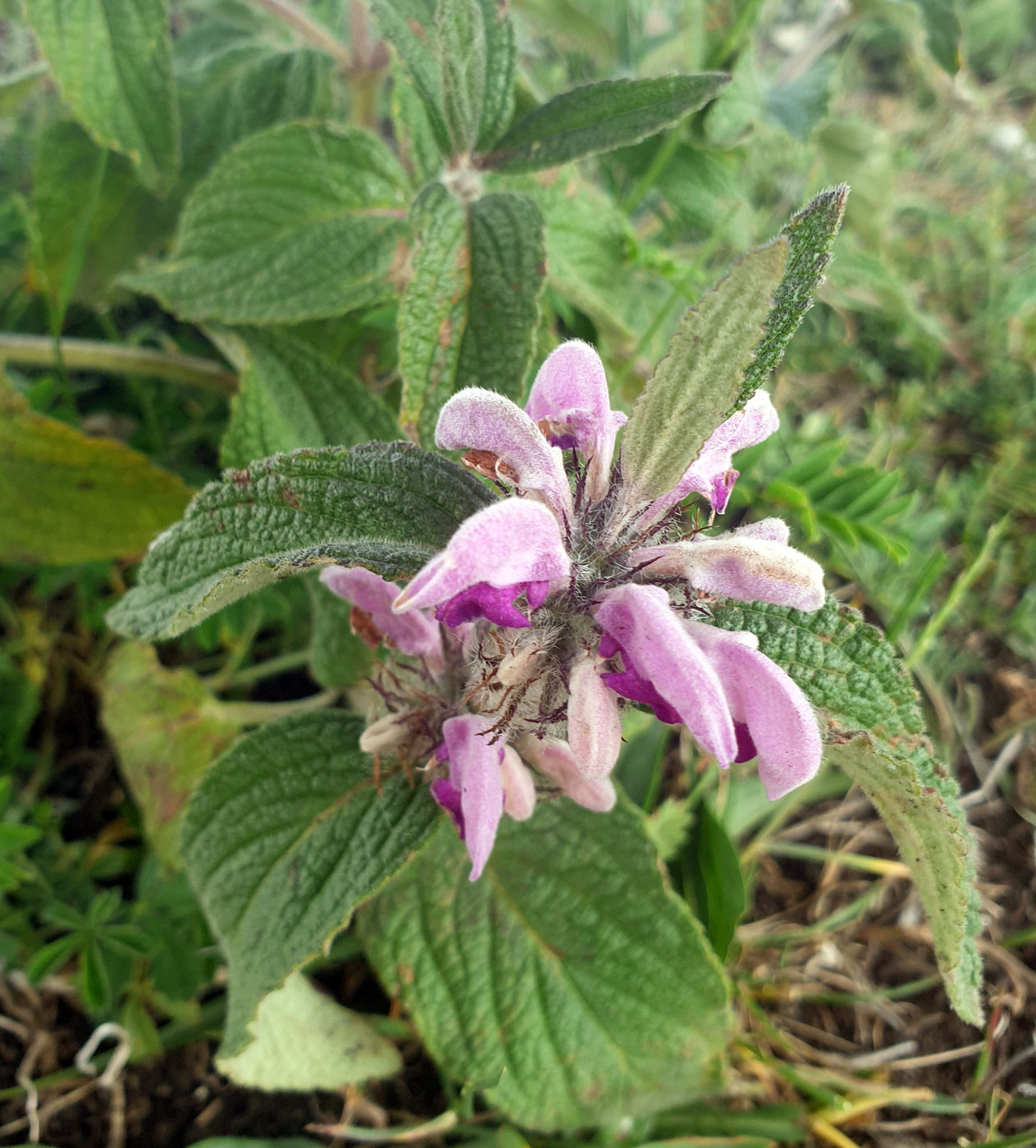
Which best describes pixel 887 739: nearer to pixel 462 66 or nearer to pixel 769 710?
pixel 769 710

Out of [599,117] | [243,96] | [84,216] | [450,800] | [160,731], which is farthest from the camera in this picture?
[243,96]

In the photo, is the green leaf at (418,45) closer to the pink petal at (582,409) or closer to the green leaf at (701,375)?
the pink petal at (582,409)

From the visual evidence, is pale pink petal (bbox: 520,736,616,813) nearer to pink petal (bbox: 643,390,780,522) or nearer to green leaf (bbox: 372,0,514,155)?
pink petal (bbox: 643,390,780,522)

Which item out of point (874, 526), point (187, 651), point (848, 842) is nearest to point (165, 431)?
point (187, 651)

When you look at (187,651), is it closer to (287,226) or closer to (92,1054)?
(92,1054)

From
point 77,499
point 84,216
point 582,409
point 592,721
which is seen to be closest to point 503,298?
point 582,409
